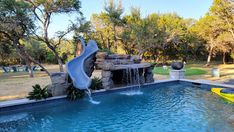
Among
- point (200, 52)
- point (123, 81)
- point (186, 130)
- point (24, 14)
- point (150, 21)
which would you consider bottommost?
point (186, 130)

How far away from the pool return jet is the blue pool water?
0.63 metres

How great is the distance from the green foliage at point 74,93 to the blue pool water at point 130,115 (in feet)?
0.78

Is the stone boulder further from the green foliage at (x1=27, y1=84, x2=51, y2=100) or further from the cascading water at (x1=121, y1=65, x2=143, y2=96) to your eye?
the cascading water at (x1=121, y1=65, x2=143, y2=96)

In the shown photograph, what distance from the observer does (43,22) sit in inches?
627

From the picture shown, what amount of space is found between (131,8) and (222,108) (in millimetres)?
19367

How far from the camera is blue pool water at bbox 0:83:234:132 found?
18.1 feet

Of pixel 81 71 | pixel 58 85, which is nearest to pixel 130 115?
pixel 58 85

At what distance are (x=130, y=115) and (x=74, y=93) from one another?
282cm

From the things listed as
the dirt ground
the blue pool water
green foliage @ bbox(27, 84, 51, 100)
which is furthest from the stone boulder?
the dirt ground

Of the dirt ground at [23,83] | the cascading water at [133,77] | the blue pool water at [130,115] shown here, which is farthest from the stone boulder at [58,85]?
the cascading water at [133,77]

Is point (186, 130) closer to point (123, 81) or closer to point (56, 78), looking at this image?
point (56, 78)

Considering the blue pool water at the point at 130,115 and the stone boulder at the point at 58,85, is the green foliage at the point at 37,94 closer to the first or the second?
the stone boulder at the point at 58,85

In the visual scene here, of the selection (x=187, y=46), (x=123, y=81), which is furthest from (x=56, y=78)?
(x=187, y=46)

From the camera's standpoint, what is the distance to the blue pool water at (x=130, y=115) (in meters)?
5.51
